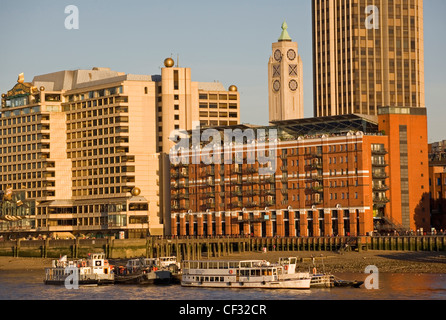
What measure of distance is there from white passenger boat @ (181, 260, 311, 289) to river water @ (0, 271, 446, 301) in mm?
1767

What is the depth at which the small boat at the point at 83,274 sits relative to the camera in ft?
465

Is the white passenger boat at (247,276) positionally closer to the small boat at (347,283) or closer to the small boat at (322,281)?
the small boat at (322,281)

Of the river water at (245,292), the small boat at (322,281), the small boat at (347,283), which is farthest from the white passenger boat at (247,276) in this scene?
the small boat at (347,283)

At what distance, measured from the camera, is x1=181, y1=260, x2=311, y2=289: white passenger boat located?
12750 centimetres

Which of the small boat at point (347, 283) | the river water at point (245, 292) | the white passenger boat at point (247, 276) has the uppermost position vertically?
the white passenger boat at point (247, 276)

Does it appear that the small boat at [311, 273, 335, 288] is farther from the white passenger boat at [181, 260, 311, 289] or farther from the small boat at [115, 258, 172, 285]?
the small boat at [115, 258, 172, 285]

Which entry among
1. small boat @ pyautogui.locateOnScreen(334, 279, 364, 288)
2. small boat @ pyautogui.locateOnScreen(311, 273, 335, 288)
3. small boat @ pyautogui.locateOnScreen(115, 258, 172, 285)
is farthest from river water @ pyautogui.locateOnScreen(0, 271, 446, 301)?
small boat @ pyautogui.locateOnScreen(115, 258, 172, 285)

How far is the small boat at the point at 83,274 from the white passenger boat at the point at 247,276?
12.7m

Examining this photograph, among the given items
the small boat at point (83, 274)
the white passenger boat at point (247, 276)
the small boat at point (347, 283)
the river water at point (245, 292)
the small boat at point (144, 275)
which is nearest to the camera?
the river water at point (245, 292)

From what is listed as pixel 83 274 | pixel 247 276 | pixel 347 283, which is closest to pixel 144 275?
pixel 83 274

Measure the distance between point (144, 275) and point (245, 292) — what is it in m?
22.0
